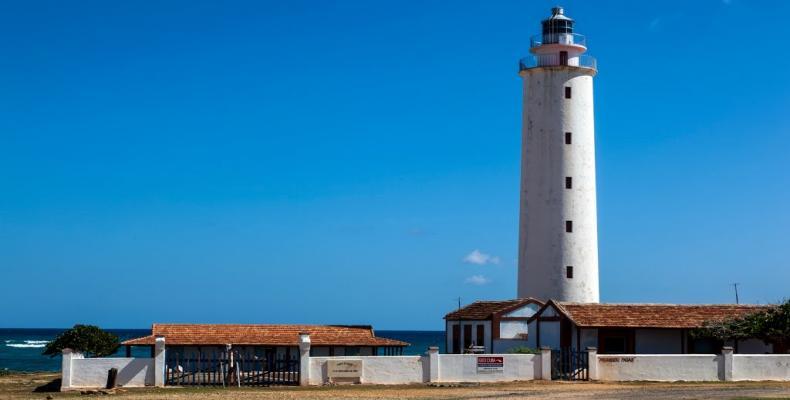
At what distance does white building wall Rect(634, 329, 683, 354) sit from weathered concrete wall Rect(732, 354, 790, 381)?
165 inches

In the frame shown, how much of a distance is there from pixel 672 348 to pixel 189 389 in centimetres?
1816

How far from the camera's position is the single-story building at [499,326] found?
157 ft

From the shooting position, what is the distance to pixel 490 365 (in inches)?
1582

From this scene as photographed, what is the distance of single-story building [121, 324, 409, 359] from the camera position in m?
44.2

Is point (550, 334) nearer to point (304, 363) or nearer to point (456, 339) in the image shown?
point (456, 339)

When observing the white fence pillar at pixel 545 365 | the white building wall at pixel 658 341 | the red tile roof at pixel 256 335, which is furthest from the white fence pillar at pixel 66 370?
the white building wall at pixel 658 341

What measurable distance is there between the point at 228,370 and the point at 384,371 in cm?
501

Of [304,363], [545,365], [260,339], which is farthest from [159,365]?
[545,365]

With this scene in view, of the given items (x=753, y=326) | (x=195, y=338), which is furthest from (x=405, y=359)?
(x=753, y=326)

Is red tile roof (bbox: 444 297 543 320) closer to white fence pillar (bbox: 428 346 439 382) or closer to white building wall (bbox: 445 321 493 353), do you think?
white building wall (bbox: 445 321 493 353)

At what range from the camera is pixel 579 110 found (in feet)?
171

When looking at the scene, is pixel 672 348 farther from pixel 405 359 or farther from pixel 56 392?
pixel 56 392

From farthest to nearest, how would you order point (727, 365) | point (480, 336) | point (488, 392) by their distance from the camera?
point (480, 336) → point (727, 365) → point (488, 392)

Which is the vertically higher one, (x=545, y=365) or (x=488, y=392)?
(x=545, y=365)
